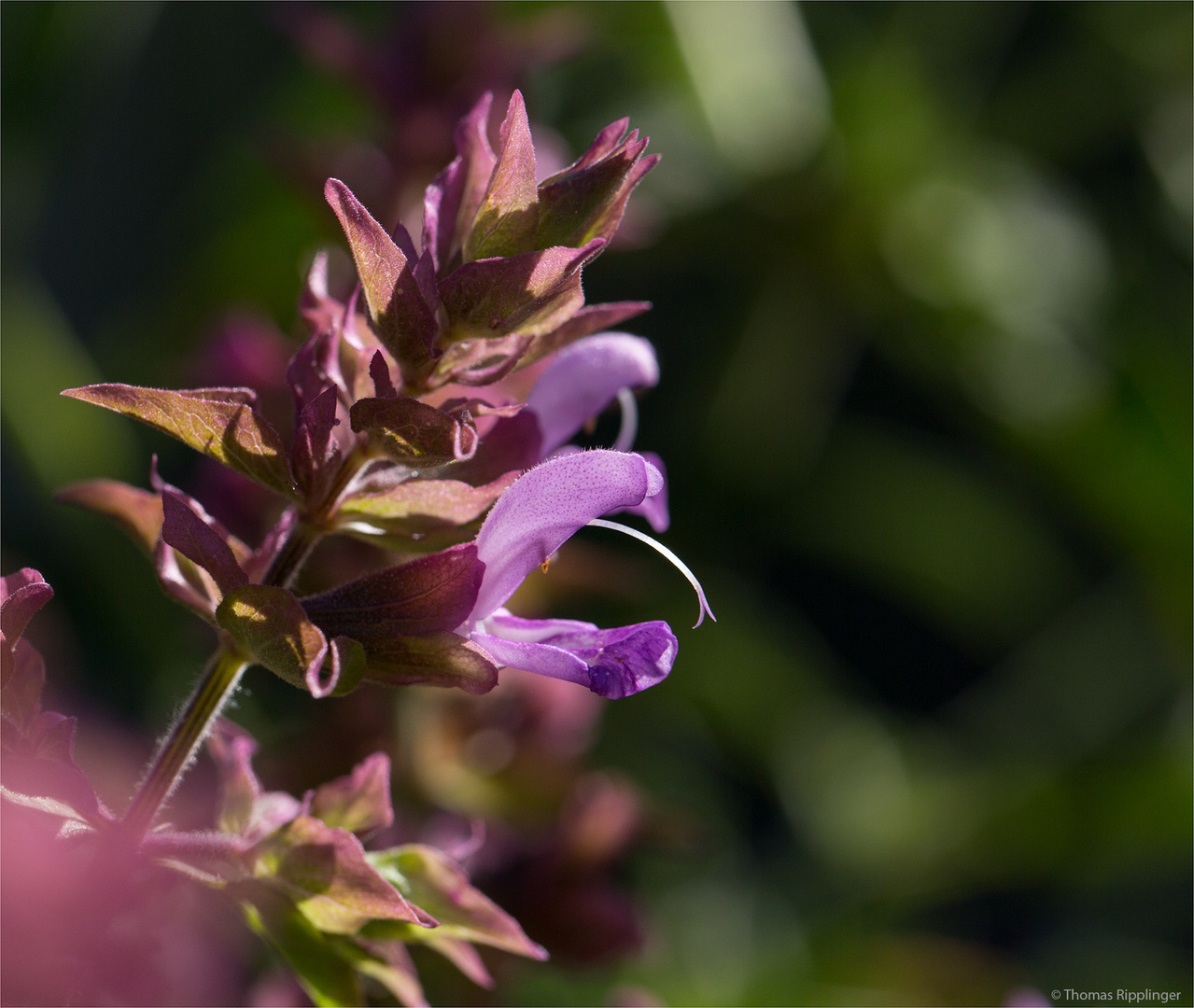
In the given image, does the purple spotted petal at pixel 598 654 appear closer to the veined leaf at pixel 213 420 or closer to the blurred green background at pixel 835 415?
the veined leaf at pixel 213 420

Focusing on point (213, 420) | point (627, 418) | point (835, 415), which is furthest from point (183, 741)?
point (835, 415)

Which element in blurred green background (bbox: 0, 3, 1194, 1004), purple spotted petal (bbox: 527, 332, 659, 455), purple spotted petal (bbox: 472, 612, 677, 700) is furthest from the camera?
blurred green background (bbox: 0, 3, 1194, 1004)

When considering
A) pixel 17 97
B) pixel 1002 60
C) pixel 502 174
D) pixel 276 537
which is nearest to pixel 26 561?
pixel 17 97

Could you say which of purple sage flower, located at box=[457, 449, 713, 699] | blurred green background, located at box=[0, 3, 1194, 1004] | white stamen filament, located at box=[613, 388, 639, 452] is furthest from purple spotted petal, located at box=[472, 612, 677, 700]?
blurred green background, located at box=[0, 3, 1194, 1004]

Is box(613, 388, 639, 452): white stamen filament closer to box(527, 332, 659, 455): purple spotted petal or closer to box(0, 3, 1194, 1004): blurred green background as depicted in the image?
box(527, 332, 659, 455): purple spotted petal

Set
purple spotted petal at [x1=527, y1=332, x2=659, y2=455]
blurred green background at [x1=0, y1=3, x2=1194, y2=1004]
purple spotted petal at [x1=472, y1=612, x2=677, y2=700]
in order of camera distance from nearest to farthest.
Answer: purple spotted petal at [x1=472, y1=612, x2=677, y2=700] → purple spotted petal at [x1=527, y1=332, x2=659, y2=455] → blurred green background at [x1=0, y1=3, x2=1194, y2=1004]

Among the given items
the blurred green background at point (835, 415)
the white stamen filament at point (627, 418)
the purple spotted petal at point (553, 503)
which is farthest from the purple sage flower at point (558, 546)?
the blurred green background at point (835, 415)

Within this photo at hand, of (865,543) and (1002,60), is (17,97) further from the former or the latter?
(1002,60)
